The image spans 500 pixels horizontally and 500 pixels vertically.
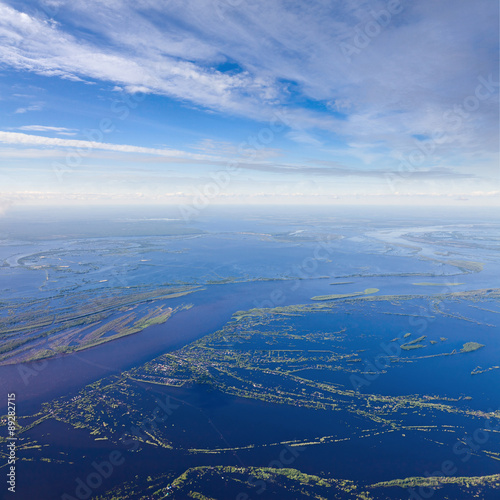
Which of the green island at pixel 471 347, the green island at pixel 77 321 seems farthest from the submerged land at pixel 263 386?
the green island at pixel 77 321

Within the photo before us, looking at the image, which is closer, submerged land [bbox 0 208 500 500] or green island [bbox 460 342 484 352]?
submerged land [bbox 0 208 500 500]

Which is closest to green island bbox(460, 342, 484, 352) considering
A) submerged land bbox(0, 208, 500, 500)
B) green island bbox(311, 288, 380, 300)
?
submerged land bbox(0, 208, 500, 500)

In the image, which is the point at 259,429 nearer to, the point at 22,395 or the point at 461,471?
the point at 461,471

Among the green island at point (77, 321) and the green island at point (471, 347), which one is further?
the green island at point (471, 347)

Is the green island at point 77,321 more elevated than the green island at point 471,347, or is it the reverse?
the green island at point 77,321

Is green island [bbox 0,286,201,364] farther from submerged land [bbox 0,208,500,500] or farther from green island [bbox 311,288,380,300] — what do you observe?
green island [bbox 311,288,380,300]

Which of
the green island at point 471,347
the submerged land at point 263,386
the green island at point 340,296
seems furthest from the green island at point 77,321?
the green island at point 471,347

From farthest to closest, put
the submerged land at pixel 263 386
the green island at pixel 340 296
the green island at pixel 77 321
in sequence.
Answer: the green island at pixel 340 296
the green island at pixel 77 321
the submerged land at pixel 263 386

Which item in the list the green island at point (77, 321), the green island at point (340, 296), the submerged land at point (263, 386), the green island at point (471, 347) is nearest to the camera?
the submerged land at point (263, 386)

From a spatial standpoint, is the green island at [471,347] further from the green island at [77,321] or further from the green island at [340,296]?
the green island at [77,321]

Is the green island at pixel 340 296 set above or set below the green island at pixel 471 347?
above

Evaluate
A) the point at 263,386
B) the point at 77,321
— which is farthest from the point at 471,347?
the point at 77,321

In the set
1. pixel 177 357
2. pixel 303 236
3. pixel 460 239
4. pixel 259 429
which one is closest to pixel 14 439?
pixel 177 357
